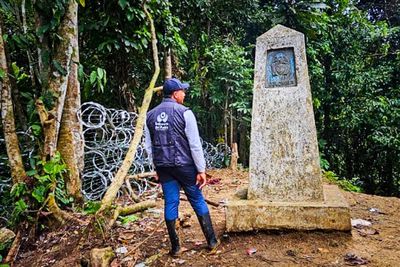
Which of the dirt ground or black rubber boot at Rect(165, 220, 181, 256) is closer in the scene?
the dirt ground

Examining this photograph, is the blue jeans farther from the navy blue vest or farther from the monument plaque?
the monument plaque

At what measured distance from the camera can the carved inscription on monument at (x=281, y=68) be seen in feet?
11.8

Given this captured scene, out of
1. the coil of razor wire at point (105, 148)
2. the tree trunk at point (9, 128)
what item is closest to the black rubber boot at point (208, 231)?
the tree trunk at point (9, 128)

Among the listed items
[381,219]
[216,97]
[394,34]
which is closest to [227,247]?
[381,219]

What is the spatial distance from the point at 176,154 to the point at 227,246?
1079mm

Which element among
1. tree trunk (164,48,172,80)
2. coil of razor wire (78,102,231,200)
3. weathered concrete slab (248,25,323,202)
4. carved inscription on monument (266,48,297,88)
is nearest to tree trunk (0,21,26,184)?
coil of razor wire (78,102,231,200)

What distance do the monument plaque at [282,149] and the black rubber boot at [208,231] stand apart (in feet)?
0.74

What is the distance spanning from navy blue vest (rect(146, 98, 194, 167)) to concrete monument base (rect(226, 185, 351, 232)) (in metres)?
0.79

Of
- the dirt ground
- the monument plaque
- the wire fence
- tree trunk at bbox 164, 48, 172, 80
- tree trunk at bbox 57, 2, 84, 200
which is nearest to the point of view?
the dirt ground

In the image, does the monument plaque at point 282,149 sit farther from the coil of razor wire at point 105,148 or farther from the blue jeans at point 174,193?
the coil of razor wire at point 105,148

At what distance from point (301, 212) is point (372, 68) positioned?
28.9 ft

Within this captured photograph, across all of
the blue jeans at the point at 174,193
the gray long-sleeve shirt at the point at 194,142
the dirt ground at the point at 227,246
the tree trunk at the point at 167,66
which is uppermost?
the tree trunk at the point at 167,66

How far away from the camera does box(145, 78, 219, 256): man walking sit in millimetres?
3062

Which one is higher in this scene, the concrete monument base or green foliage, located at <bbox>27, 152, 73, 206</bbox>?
green foliage, located at <bbox>27, 152, 73, 206</bbox>
